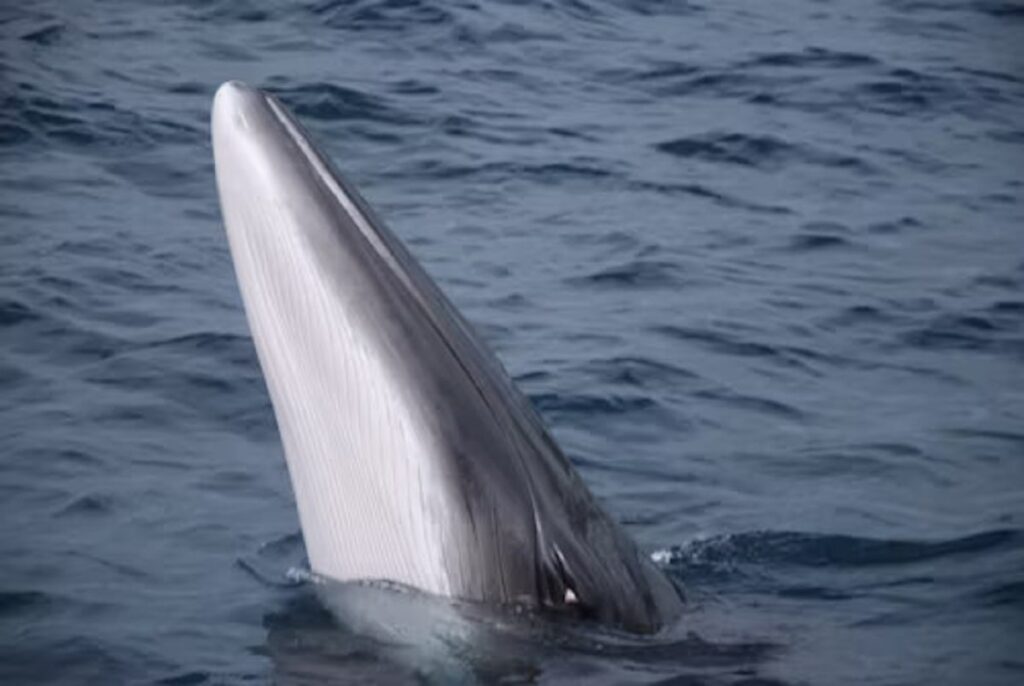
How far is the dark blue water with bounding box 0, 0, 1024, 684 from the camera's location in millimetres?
10484

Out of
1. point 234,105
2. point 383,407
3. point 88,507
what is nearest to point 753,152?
point 88,507

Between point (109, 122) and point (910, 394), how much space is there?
335 inches

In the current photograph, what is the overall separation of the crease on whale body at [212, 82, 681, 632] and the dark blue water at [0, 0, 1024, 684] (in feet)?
1.12

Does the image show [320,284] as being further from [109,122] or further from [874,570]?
[109,122]

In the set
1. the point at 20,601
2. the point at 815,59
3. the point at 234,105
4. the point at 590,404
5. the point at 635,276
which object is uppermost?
the point at 234,105

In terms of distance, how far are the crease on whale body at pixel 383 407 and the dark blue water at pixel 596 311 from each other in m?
0.34

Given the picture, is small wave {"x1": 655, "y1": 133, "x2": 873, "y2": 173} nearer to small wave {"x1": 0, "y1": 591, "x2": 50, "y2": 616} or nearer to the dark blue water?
the dark blue water

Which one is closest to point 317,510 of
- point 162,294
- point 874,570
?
point 874,570

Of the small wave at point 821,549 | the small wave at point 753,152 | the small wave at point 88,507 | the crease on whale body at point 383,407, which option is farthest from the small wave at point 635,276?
the crease on whale body at point 383,407

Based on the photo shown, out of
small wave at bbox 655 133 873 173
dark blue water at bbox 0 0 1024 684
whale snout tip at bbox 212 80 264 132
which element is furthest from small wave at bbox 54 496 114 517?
small wave at bbox 655 133 873 173

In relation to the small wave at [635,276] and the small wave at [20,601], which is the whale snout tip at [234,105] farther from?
the small wave at [635,276]

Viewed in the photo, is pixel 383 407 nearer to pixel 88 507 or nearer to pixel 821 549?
pixel 88 507

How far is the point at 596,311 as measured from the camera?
54.2 ft

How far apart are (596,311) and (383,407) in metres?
7.90
